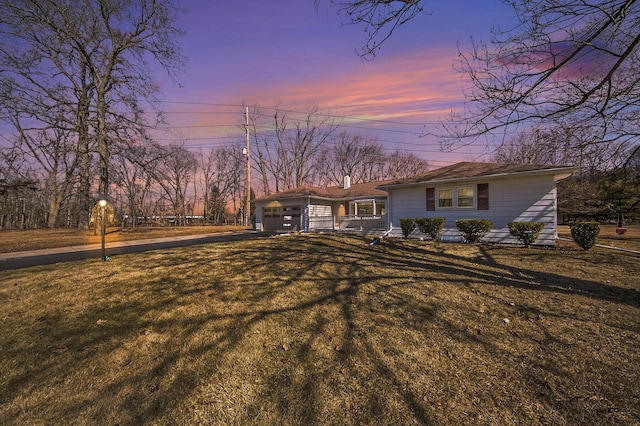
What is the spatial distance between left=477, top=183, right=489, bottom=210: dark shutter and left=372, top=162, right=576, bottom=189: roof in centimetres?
53

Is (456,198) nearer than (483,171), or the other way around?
(483,171)

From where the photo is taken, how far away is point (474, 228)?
36.1ft

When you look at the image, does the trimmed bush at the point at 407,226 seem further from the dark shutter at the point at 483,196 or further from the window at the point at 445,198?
the dark shutter at the point at 483,196

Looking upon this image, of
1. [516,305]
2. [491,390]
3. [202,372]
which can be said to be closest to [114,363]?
[202,372]

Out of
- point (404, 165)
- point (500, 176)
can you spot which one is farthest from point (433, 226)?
point (404, 165)

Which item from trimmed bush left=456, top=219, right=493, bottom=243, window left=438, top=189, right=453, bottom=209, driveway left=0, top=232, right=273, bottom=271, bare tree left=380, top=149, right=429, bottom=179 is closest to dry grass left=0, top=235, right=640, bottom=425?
driveway left=0, top=232, right=273, bottom=271

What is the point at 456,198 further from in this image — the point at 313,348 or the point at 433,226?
the point at 313,348

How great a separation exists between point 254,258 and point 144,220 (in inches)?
1875

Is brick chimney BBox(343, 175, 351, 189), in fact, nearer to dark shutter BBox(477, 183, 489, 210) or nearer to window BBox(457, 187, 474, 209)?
window BBox(457, 187, 474, 209)

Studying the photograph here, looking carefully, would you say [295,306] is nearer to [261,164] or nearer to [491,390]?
[491,390]

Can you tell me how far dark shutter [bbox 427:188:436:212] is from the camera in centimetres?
1318

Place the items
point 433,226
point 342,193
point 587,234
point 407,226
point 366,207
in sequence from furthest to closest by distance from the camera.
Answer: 1. point 342,193
2. point 366,207
3. point 407,226
4. point 433,226
5. point 587,234

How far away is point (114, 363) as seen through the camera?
2.87 m

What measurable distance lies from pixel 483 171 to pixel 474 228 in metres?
2.82
